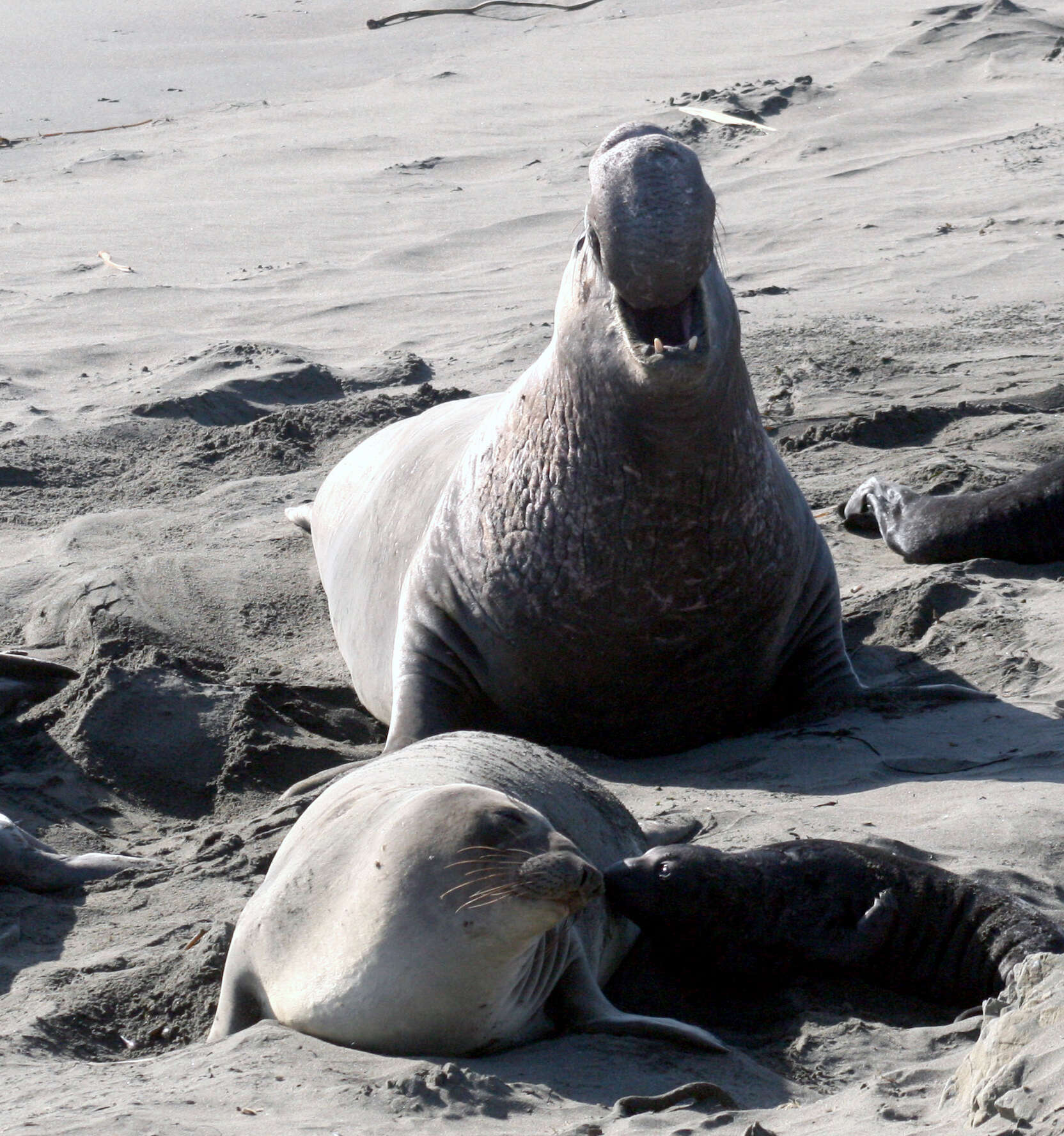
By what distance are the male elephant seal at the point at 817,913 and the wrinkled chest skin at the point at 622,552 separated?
122 cm

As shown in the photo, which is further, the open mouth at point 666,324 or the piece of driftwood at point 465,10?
the piece of driftwood at point 465,10

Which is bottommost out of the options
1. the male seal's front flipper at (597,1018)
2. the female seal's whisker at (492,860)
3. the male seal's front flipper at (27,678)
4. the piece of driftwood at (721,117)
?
the male seal's front flipper at (597,1018)

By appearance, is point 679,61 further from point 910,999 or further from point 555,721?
point 910,999

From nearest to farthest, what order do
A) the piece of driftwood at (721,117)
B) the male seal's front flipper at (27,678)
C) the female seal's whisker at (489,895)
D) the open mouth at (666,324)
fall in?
the female seal's whisker at (489,895) → the open mouth at (666,324) → the male seal's front flipper at (27,678) → the piece of driftwood at (721,117)

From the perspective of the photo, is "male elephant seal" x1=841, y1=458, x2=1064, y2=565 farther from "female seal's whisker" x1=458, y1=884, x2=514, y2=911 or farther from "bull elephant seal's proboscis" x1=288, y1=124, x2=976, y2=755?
"female seal's whisker" x1=458, y1=884, x2=514, y2=911

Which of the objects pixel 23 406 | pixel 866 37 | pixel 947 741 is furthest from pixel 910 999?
pixel 866 37

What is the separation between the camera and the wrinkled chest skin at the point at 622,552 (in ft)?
14.5

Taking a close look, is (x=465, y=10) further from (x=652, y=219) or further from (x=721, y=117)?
(x=652, y=219)

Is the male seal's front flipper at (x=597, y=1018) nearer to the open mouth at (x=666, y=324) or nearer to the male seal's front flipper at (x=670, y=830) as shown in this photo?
the male seal's front flipper at (x=670, y=830)

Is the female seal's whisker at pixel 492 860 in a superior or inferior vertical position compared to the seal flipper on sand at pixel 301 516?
superior

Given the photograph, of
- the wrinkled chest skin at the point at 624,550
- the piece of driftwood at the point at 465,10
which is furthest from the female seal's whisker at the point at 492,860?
the piece of driftwood at the point at 465,10

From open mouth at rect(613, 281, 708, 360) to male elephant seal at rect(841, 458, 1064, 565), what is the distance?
2246 mm

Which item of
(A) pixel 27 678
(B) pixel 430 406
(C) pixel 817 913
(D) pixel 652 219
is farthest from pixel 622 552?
(B) pixel 430 406

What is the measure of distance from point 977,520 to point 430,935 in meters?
3.82
